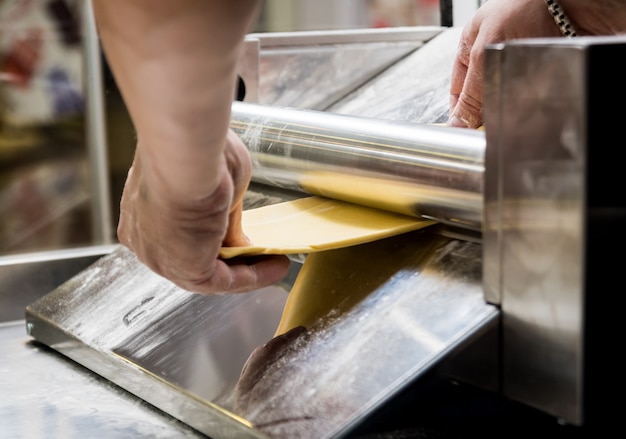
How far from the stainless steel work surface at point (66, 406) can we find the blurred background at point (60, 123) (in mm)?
2349

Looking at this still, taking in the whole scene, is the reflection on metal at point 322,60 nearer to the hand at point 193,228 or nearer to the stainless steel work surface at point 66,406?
the stainless steel work surface at point 66,406

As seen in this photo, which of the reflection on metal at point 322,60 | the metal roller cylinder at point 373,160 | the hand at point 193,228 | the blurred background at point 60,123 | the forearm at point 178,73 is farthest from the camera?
the blurred background at point 60,123

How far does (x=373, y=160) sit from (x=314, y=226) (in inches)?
3.8

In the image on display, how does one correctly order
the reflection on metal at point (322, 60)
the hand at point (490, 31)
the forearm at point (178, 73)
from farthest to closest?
1. the reflection on metal at point (322, 60)
2. the hand at point (490, 31)
3. the forearm at point (178, 73)

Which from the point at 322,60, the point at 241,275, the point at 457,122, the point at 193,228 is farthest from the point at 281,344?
the point at 322,60

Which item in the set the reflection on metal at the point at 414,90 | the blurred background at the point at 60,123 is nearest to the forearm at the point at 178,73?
the reflection on metal at the point at 414,90

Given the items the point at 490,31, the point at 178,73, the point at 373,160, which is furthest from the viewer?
the point at 490,31

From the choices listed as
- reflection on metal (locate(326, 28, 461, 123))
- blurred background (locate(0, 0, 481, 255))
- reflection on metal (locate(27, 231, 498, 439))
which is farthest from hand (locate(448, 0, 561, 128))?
blurred background (locate(0, 0, 481, 255))

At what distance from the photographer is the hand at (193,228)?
694 millimetres

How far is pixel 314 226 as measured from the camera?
925mm

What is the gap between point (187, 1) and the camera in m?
0.56

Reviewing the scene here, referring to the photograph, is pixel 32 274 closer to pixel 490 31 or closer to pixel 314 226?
pixel 314 226

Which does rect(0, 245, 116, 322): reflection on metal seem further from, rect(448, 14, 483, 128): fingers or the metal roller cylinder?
rect(448, 14, 483, 128): fingers

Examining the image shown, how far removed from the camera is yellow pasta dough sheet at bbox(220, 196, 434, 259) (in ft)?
2.74
